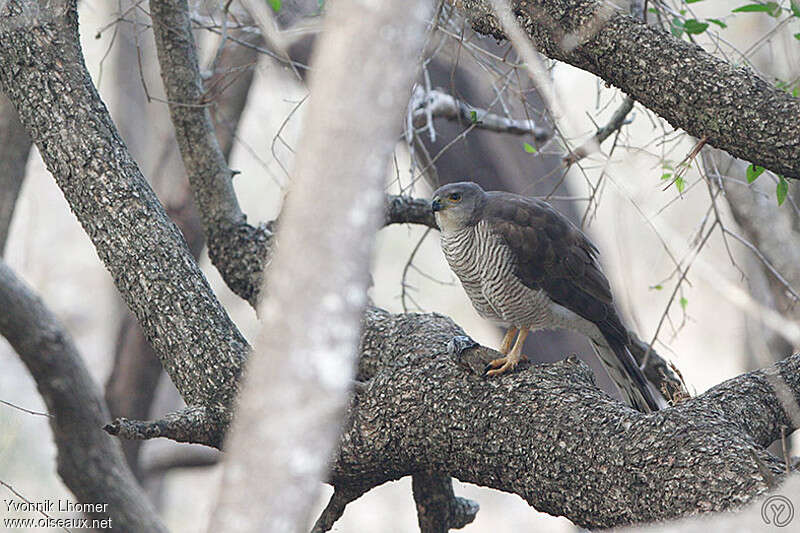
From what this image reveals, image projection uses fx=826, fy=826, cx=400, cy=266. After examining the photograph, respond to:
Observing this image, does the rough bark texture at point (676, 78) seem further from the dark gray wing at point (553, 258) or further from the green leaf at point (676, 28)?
the dark gray wing at point (553, 258)

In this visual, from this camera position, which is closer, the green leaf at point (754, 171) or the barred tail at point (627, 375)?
the green leaf at point (754, 171)

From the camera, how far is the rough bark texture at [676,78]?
202cm

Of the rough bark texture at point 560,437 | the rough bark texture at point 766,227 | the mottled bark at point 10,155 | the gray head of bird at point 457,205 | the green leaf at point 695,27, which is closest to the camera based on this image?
the rough bark texture at point 560,437

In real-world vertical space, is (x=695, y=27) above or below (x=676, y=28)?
below

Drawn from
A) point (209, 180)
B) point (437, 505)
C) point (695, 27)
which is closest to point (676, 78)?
point (695, 27)

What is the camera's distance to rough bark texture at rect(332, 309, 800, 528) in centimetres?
189

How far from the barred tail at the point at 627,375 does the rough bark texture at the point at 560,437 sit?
70 centimetres

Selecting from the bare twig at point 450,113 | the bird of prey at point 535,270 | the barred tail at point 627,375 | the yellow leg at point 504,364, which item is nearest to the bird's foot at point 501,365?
the yellow leg at point 504,364

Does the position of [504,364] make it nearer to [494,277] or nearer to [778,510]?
[494,277]

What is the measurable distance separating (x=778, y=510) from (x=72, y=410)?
10.4 feet

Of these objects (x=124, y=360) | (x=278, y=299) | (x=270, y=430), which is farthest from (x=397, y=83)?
(x=124, y=360)

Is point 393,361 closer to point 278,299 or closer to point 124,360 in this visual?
point 278,299

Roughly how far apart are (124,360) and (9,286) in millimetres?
2206

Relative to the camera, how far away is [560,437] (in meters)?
2.13
